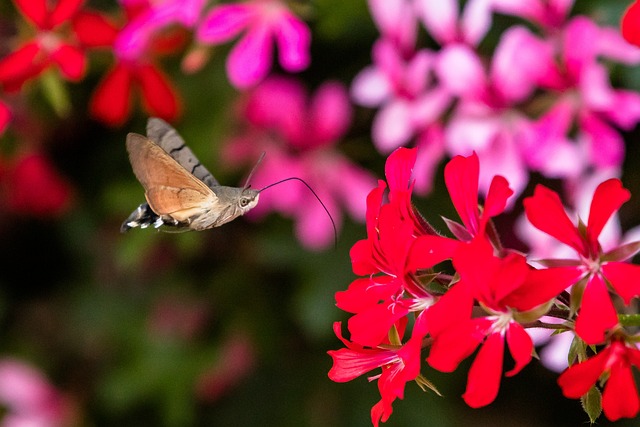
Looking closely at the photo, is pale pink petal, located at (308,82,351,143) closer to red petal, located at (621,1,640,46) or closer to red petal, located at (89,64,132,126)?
red petal, located at (89,64,132,126)

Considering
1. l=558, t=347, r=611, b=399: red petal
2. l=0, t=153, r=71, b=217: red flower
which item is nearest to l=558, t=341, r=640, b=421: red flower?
l=558, t=347, r=611, b=399: red petal

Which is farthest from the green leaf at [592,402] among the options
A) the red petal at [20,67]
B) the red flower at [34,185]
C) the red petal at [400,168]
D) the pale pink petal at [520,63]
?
the red flower at [34,185]

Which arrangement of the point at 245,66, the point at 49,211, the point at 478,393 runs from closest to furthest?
the point at 478,393
the point at 245,66
the point at 49,211

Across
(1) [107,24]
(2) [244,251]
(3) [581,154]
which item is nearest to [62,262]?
(2) [244,251]

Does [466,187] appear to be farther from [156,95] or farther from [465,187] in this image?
[156,95]

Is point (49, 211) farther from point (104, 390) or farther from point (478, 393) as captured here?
point (478, 393)

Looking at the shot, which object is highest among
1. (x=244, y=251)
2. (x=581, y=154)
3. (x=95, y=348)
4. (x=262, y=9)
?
(x=262, y=9)

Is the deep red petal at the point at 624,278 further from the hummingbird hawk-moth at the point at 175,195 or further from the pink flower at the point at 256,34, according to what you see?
the pink flower at the point at 256,34
